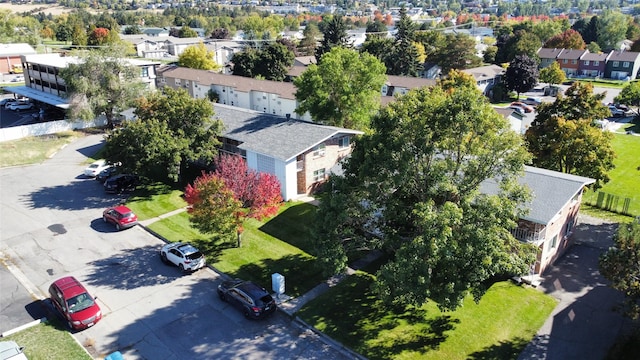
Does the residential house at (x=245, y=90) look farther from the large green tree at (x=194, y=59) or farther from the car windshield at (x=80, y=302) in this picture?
the car windshield at (x=80, y=302)

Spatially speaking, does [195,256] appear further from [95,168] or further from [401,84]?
[401,84]

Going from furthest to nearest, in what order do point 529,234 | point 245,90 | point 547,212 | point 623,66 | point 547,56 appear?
point 547,56, point 623,66, point 245,90, point 529,234, point 547,212

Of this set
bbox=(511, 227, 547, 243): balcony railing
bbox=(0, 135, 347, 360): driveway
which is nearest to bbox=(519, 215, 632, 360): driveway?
bbox=(511, 227, 547, 243): balcony railing

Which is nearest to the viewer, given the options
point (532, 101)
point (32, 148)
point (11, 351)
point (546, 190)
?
point (11, 351)

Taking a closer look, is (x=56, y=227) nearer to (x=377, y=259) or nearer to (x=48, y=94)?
(x=377, y=259)

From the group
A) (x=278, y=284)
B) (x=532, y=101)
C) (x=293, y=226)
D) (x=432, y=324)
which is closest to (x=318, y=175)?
(x=293, y=226)

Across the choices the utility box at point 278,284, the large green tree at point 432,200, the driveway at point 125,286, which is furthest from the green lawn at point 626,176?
the driveway at point 125,286
